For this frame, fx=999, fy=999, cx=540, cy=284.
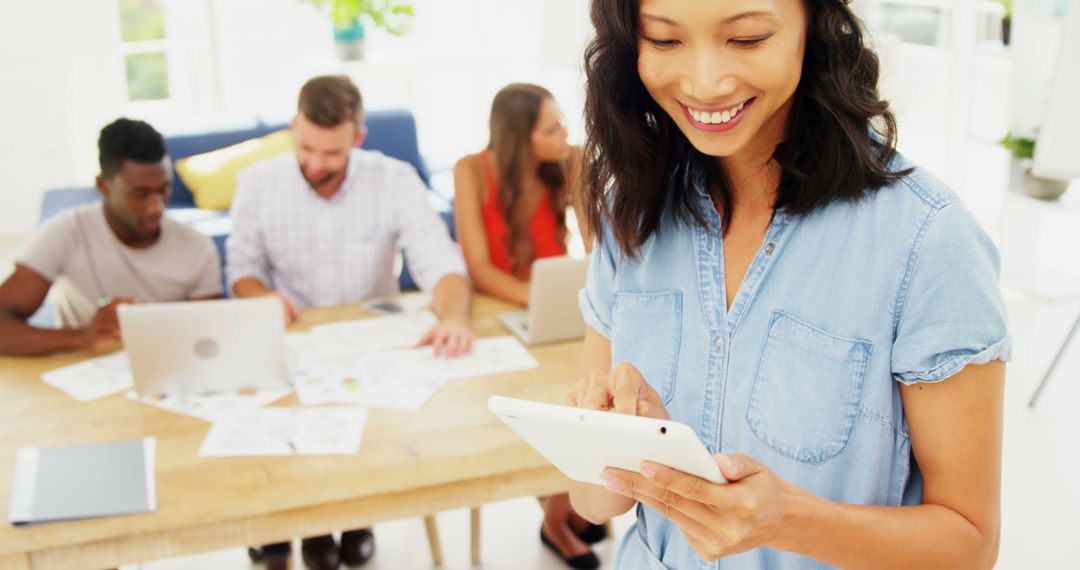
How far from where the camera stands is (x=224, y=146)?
209 inches

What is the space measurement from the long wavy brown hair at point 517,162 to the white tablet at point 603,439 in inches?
90.3

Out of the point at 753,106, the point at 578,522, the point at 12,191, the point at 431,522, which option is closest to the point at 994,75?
the point at 578,522

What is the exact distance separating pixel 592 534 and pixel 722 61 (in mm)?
2242

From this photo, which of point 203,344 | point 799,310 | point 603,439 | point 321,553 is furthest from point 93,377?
point 799,310

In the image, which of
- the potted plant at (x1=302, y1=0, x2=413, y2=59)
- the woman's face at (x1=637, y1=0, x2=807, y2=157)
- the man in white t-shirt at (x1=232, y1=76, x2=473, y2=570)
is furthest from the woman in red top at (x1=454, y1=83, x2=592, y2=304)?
the potted plant at (x1=302, y1=0, x2=413, y2=59)

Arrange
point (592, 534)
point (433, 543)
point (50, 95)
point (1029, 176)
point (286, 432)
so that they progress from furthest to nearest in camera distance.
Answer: point (50, 95), point (1029, 176), point (592, 534), point (433, 543), point (286, 432)

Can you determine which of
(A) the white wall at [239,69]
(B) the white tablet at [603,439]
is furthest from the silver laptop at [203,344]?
(A) the white wall at [239,69]

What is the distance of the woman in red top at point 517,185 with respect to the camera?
3.47 meters

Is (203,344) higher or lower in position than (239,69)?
lower

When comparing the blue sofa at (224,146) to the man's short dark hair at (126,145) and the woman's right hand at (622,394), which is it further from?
the woman's right hand at (622,394)

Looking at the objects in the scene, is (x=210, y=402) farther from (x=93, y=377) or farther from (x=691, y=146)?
(x=691, y=146)

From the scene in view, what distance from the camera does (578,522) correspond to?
3.06 m

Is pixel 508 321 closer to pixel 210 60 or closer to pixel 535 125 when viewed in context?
pixel 535 125

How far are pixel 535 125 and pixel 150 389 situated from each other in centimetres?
167
